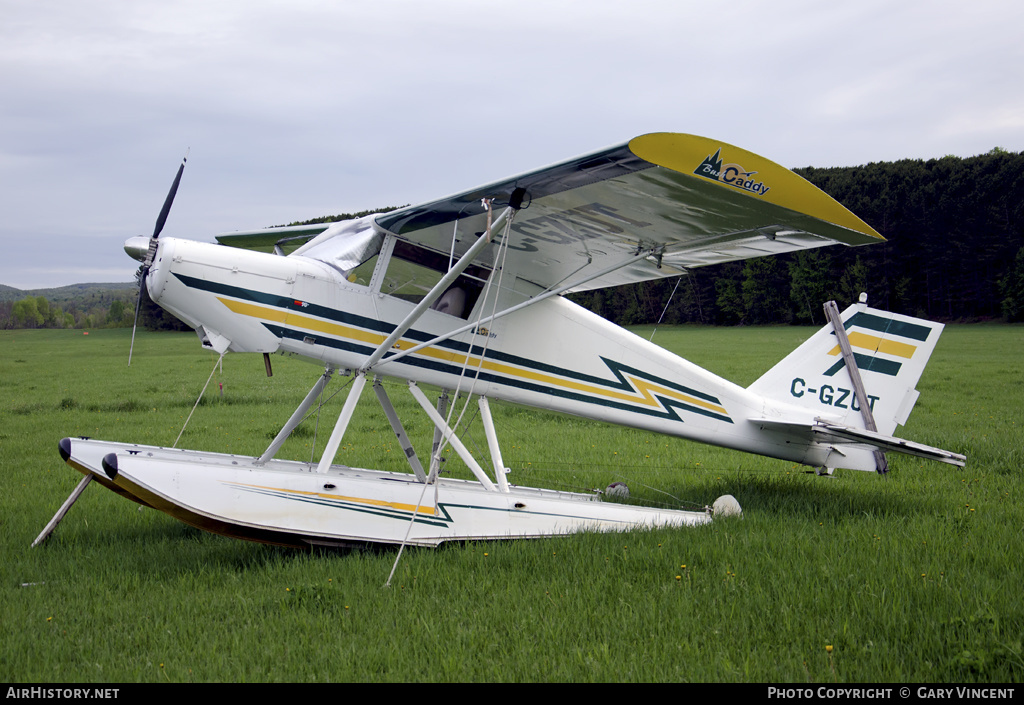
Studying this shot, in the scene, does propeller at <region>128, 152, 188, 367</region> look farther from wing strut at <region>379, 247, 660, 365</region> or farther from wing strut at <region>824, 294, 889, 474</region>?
wing strut at <region>824, 294, 889, 474</region>

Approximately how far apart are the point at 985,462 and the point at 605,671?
7.98m

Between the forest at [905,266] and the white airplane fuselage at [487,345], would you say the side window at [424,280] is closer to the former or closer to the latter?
the white airplane fuselage at [487,345]

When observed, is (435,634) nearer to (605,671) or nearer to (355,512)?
(605,671)

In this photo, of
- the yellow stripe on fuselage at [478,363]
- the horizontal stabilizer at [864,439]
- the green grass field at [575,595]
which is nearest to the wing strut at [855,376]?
the green grass field at [575,595]

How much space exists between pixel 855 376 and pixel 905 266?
45.3 m

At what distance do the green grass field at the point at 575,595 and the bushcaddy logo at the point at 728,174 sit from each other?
112 inches

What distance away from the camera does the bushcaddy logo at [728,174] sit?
4.78m

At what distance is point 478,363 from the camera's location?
7.16 metres

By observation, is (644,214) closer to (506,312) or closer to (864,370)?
(506,312)

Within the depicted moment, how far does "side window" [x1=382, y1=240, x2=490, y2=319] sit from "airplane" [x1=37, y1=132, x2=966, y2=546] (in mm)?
17

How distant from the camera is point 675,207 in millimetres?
5641

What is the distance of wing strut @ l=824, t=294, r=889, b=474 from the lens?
8.09 m

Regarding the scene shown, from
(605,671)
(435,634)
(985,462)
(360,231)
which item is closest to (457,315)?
(360,231)

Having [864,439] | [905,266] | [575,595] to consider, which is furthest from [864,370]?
[905,266]
